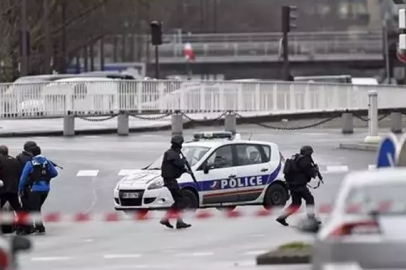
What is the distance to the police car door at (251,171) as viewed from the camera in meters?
22.4

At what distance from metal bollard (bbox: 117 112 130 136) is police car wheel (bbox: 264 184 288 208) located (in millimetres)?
18573

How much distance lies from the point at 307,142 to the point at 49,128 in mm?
9662

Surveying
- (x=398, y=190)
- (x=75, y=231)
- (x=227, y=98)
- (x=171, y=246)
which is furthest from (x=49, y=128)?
(x=398, y=190)

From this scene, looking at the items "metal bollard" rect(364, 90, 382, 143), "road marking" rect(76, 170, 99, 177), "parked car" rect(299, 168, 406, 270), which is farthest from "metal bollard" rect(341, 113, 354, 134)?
"parked car" rect(299, 168, 406, 270)

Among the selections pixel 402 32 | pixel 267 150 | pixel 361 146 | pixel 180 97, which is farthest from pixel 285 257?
pixel 180 97

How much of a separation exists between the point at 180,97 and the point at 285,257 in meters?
32.4

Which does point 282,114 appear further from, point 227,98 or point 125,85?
point 125,85

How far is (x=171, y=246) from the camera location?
17.8m

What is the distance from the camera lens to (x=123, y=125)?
135 feet

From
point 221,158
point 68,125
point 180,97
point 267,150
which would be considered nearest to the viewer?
point 221,158

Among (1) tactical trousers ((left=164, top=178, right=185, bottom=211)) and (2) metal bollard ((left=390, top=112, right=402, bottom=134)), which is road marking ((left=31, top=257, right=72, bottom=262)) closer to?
(1) tactical trousers ((left=164, top=178, right=185, bottom=211))

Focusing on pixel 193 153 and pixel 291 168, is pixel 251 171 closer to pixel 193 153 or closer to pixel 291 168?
pixel 193 153

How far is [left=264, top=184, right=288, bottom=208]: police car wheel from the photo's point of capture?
2269 centimetres

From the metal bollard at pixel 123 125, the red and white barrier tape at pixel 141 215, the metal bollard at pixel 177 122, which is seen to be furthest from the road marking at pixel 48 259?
the metal bollard at pixel 177 122
